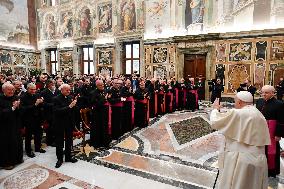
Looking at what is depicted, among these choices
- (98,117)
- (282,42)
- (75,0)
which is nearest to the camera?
(98,117)

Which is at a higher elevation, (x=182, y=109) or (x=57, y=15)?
(x=57, y=15)

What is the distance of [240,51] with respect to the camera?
12.9 m

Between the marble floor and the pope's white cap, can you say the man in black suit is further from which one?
the pope's white cap

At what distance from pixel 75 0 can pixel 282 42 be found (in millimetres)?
14732

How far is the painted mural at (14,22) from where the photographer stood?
58.4 ft

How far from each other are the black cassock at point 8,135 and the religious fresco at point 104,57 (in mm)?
12459

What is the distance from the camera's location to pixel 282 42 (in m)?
11.7

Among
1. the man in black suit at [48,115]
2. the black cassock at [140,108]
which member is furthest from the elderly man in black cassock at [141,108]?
the man in black suit at [48,115]

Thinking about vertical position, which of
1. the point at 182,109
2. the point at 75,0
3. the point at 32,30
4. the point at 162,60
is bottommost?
the point at 182,109

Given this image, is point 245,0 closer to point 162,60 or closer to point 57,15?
point 162,60

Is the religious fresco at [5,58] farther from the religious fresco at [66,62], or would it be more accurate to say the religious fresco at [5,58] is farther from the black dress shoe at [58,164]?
the black dress shoe at [58,164]

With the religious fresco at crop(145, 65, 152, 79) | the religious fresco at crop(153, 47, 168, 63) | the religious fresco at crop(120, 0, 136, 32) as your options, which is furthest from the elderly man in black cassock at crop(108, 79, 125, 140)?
the religious fresco at crop(120, 0, 136, 32)

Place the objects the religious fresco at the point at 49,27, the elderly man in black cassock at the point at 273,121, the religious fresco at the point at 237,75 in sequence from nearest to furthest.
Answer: the elderly man in black cassock at the point at 273,121
the religious fresco at the point at 237,75
the religious fresco at the point at 49,27

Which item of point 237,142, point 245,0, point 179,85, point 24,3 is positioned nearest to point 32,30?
point 24,3
